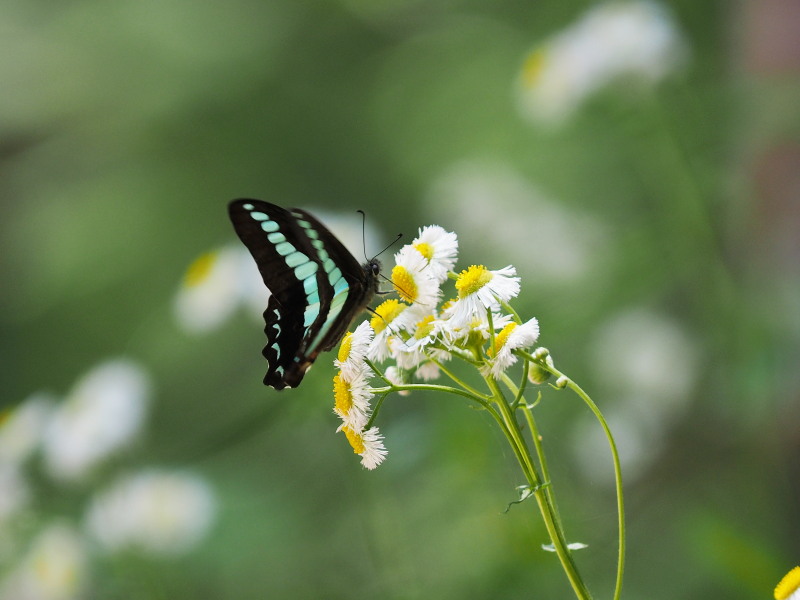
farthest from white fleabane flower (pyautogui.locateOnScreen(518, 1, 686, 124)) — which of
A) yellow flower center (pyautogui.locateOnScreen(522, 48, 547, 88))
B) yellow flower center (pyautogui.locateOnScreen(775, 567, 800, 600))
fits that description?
yellow flower center (pyautogui.locateOnScreen(775, 567, 800, 600))

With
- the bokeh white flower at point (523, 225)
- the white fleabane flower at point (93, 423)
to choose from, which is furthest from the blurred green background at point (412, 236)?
the white fleabane flower at point (93, 423)

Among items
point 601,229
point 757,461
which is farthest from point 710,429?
point 601,229

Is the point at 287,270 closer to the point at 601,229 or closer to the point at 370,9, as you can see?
the point at 601,229

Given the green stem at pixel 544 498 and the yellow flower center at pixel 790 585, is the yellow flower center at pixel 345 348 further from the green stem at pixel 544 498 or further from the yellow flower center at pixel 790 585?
the yellow flower center at pixel 790 585

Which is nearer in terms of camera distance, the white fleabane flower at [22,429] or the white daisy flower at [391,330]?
the white daisy flower at [391,330]

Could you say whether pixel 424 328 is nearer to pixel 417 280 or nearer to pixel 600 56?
pixel 417 280
